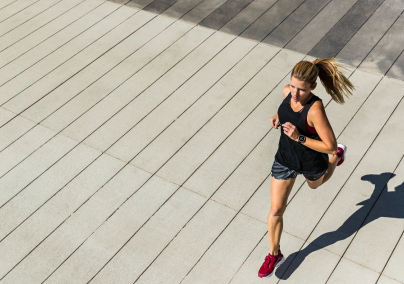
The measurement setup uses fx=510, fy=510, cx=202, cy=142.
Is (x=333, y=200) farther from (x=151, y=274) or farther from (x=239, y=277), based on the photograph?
(x=151, y=274)

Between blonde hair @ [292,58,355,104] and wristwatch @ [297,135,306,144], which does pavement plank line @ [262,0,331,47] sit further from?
wristwatch @ [297,135,306,144]

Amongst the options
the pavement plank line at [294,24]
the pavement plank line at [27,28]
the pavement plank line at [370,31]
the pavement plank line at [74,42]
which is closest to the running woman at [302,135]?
the pavement plank line at [370,31]

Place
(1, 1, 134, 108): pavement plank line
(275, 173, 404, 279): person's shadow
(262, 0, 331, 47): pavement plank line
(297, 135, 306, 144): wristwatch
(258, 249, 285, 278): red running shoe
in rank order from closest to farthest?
(297, 135, 306, 144): wristwatch < (258, 249, 285, 278): red running shoe < (275, 173, 404, 279): person's shadow < (1, 1, 134, 108): pavement plank line < (262, 0, 331, 47): pavement plank line

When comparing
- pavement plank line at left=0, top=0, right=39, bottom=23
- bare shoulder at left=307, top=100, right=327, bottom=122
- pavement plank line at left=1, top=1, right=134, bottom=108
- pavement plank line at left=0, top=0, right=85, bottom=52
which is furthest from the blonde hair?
pavement plank line at left=0, top=0, right=39, bottom=23

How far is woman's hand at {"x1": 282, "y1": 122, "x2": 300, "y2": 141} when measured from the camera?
3277 mm

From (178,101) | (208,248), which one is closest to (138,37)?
(178,101)

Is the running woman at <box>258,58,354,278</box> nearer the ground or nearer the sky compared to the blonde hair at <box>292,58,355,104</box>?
nearer the ground

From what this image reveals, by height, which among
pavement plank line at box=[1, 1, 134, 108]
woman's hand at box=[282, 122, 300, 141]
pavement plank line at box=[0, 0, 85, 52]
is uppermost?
woman's hand at box=[282, 122, 300, 141]

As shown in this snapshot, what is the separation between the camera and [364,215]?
Result: 13.6 ft

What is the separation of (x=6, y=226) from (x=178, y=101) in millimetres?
2155

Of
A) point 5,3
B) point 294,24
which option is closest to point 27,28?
point 5,3

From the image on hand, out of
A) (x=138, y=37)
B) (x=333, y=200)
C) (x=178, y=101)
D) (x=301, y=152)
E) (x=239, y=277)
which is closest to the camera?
(x=301, y=152)

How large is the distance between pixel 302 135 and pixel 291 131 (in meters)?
0.11

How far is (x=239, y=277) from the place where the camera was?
3.77 metres
